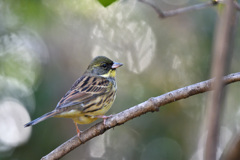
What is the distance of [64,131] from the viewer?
6652 millimetres

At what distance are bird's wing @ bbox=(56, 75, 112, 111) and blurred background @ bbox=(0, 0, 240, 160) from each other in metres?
1.75

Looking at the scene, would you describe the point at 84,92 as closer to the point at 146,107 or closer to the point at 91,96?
the point at 91,96

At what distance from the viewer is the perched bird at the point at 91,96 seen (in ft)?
13.8

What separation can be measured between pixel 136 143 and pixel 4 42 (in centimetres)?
346

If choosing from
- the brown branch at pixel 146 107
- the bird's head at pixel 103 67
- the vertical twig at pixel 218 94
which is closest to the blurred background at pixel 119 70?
the bird's head at pixel 103 67

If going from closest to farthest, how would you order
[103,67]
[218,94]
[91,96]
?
1. [218,94]
2. [91,96]
3. [103,67]

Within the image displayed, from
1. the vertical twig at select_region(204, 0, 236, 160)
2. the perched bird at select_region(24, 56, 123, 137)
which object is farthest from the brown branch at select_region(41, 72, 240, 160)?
the vertical twig at select_region(204, 0, 236, 160)

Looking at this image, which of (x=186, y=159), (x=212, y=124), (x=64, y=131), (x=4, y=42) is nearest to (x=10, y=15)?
(x=4, y=42)

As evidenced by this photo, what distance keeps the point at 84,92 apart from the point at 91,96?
151mm

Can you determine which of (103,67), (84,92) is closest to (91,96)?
(84,92)

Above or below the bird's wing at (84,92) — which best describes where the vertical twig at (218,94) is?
above

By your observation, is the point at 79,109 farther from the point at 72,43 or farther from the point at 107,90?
the point at 72,43

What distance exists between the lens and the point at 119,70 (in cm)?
723

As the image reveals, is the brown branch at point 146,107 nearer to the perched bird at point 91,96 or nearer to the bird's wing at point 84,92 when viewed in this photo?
the perched bird at point 91,96
